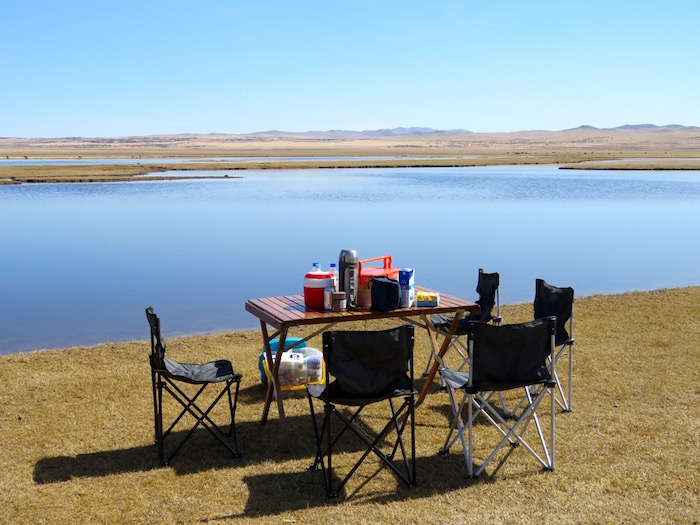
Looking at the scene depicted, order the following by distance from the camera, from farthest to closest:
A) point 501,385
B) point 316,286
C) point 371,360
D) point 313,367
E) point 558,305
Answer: point 313,367
point 558,305
point 316,286
point 501,385
point 371,360

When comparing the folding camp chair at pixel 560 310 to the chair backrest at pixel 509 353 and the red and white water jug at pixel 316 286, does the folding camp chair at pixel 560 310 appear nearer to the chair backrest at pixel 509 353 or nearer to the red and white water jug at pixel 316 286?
the chair backrest at pixel 509 353

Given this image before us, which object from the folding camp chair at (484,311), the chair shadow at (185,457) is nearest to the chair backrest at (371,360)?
the chair shadow at (185,457)

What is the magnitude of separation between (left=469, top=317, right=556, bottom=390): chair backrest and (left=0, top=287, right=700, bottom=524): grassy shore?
582 mm

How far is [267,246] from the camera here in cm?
1692

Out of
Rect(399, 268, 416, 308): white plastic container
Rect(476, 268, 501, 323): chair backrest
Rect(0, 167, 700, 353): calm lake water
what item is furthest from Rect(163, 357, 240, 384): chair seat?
Rect(0, 167, 700, 353): calm lake water

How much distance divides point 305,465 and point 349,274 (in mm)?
1296

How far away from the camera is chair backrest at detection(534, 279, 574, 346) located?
19.8ft

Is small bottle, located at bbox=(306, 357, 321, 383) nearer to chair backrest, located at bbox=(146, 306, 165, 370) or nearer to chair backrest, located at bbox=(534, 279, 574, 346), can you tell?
chair backrest, located at bbox=(146, 306, 165, 370)

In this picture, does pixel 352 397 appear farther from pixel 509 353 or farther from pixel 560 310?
pixel 560 310

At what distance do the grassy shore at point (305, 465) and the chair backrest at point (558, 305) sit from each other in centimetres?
60

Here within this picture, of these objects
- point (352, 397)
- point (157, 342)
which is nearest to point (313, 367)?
point (157, 342)

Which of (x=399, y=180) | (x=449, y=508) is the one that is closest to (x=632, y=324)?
(x=449, y=508)

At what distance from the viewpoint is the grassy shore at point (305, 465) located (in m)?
4.20

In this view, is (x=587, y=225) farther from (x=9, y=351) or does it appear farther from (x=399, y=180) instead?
(x=399, y=180)
